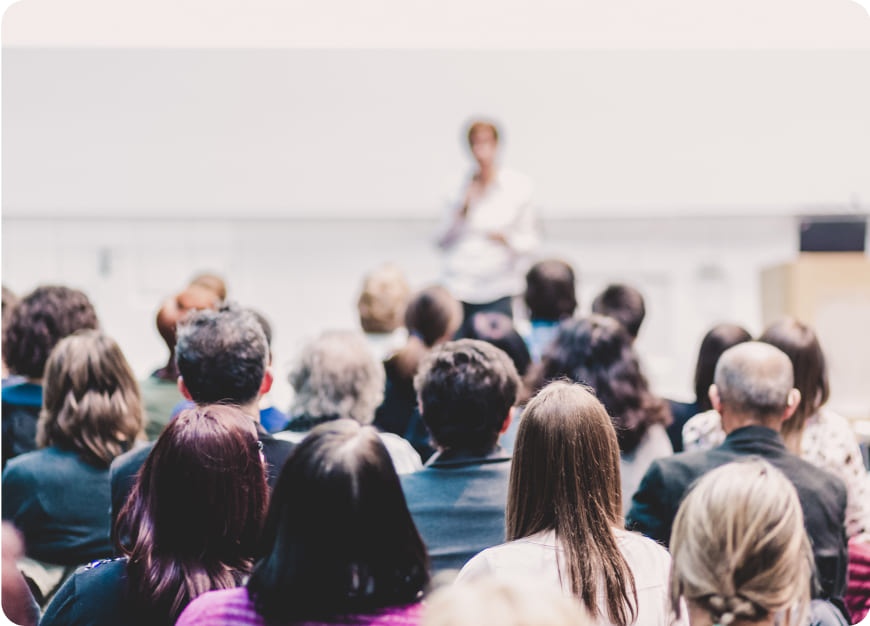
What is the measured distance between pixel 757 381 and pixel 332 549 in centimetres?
136

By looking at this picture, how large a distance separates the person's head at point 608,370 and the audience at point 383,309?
1064mm

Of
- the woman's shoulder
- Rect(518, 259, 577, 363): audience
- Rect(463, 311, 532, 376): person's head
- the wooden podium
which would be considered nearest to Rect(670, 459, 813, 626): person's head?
the woman's shoulder

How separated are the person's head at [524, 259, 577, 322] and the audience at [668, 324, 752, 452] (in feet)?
2.77

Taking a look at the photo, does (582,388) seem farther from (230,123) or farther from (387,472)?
(230,123)

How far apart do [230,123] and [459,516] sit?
411 centimetres

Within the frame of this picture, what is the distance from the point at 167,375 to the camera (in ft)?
9.27

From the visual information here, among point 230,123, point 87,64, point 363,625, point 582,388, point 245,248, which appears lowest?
point 363,625

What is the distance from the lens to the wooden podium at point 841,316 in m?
4.43

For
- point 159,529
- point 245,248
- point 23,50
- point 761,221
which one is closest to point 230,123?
point 245,248

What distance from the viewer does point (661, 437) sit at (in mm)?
2607

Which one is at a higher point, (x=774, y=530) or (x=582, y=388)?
(x=582, y=388)

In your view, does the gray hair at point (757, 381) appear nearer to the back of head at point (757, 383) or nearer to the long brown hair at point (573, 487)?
the back of head at point (757, 383)

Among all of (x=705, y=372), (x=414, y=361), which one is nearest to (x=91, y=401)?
(x=414, y=361)

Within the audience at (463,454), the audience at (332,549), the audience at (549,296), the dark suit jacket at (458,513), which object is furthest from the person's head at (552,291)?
the audience at (332,549)
